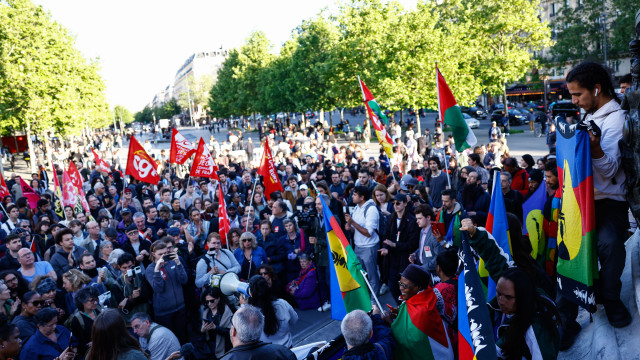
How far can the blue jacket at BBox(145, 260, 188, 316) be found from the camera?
6.05 meters

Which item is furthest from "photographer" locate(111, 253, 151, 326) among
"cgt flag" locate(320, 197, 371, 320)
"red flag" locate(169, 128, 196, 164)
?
"red flag" locate(169, 128, 196, 164)

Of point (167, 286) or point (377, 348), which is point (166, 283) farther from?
point (377, 348)

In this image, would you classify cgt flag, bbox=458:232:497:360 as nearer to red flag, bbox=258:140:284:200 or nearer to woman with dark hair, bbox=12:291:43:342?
woman with dark hair, bbox=12:291:43:342

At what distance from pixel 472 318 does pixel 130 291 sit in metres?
4.45

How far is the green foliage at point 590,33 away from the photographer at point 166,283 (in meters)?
40.5

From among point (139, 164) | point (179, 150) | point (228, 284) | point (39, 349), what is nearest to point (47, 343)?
point (39, 349)

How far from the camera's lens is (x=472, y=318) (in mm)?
3180

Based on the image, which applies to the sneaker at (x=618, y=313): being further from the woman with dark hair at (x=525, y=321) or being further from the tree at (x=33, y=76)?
the tree at (x=33, y=76)

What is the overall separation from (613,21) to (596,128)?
142ft

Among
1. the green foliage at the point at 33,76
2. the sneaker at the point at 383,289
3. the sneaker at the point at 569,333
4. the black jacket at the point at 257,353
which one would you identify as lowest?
the sneaker at the point at 383,289

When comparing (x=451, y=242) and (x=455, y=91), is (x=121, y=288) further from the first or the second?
(x=455, y=91)

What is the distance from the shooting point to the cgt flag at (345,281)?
186 inches

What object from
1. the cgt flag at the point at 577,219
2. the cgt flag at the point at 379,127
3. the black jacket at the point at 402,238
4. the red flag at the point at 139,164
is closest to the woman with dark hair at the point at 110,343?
the cgt flag at the point at 577,219

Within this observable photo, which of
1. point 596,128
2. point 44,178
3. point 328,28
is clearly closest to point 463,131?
point 596,128
